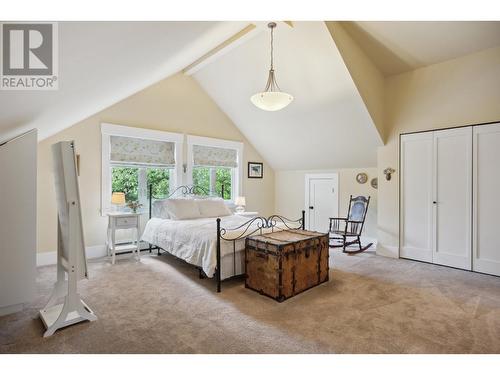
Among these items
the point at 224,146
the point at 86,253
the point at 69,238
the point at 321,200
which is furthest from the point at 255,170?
the point at 69,238

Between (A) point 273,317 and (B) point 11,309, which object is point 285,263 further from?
(B) point 11,309

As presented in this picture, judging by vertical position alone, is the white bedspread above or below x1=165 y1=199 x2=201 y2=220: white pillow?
below

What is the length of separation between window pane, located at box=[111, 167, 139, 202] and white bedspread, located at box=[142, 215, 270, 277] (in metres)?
0.71

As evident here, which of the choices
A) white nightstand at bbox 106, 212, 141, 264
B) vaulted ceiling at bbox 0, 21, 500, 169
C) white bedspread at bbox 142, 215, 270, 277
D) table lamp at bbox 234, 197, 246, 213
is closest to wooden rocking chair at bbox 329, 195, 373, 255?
vaulted ceiling at bbox 0, 21, 500, 169

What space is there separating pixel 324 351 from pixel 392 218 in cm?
326

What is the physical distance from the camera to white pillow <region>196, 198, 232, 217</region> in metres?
4.65

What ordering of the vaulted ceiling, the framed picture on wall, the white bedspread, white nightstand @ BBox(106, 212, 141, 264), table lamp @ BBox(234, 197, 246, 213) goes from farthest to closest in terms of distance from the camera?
1. the framed picture on wall
2. table lamp @ BBox(234, 197, 246, 213)
3. white nightstand @ BBox(106, 212, 141, 264)
4. the white bedspread
5. the vaulted ceiling

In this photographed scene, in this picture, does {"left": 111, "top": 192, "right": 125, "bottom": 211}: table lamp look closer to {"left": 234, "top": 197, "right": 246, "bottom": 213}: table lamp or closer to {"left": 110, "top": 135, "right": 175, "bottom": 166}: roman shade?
{"left": 110, "top": 135, "right": 175, "bottom": 166}: roman shade

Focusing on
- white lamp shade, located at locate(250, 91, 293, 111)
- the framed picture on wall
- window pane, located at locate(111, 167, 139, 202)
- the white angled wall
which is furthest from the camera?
the framed picture on wall

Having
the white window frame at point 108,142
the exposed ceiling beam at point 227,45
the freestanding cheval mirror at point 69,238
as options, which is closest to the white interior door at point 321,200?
the exposed ceiling beam at point 227,45

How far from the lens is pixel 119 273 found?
363 cm

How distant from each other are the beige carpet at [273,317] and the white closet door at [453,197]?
0.47 meters
